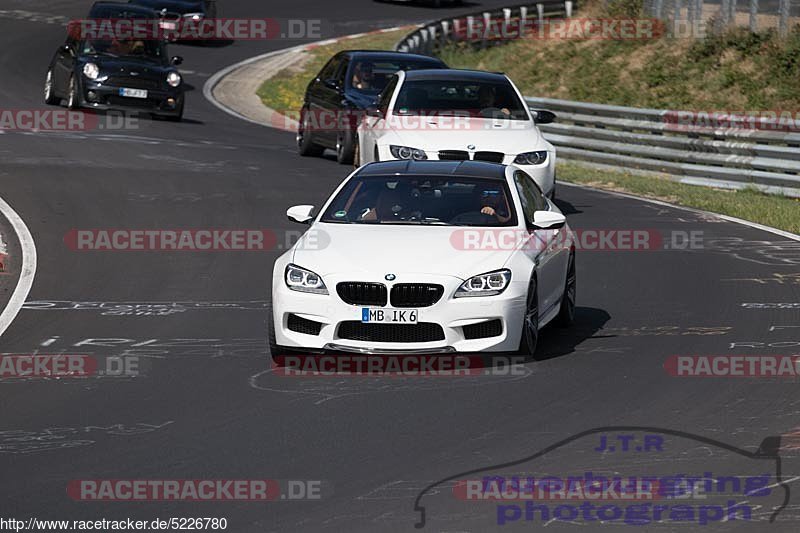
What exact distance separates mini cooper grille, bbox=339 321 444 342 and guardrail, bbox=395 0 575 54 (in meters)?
30.7

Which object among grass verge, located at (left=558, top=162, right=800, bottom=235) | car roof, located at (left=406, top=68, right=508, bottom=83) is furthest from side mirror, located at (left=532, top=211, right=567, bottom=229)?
car roof, located at (left=406, top=68, right=508, bottom=83)

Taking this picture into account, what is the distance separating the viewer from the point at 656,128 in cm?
2686

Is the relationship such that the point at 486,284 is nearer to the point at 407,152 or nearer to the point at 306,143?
the point at 407,152

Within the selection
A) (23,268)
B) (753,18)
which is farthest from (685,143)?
(23,268)

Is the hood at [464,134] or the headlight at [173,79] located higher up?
the hood at [464,134]

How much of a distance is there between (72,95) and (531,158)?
12.7 metres

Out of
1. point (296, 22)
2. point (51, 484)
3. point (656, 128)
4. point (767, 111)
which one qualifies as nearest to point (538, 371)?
point (51, 484)

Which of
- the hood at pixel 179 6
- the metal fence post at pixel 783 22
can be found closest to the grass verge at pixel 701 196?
the metal fence post at pixel 783 22

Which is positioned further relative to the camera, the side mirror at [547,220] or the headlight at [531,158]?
the headlight at [531,158]

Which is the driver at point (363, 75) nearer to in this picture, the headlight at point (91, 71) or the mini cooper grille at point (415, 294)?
the headlight at point (91, 71)

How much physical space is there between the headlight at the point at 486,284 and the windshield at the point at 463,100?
30.5ft

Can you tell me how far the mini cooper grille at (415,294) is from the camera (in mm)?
10992

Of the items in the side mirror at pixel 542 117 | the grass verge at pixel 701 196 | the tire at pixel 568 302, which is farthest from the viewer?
the grass verge at pixel 701 196

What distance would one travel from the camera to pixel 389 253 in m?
11.3
